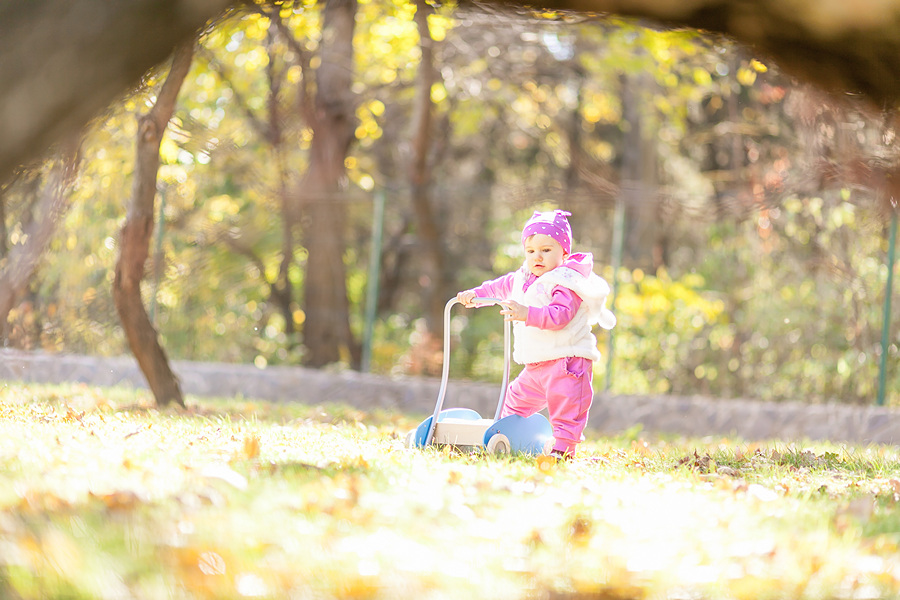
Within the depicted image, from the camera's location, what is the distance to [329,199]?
1039 centimetres

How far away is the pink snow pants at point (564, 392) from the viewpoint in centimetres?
541

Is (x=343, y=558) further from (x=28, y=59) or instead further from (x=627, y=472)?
(x=627, y=472)

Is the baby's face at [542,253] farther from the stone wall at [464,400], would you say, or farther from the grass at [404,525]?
the stone wall at [464,400]

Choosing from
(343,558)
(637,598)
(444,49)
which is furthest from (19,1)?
(444,49)

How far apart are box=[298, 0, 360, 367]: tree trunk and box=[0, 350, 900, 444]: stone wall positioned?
1.56 feet

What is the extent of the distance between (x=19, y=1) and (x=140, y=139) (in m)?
4.06

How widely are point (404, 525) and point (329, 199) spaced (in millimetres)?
7603

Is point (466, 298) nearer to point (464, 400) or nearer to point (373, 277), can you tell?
point (464, 400)

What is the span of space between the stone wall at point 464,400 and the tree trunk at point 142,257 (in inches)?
52.4

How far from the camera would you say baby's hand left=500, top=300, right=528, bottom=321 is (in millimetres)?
5172

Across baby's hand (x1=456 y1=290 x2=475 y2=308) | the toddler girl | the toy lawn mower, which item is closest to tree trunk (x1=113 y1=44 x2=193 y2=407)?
the toy lawn mower

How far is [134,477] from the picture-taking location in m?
3.50

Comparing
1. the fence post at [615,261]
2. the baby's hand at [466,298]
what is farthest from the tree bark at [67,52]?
the fence post at [615,261]

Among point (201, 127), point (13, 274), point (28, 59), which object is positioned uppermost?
point (201, 127)
